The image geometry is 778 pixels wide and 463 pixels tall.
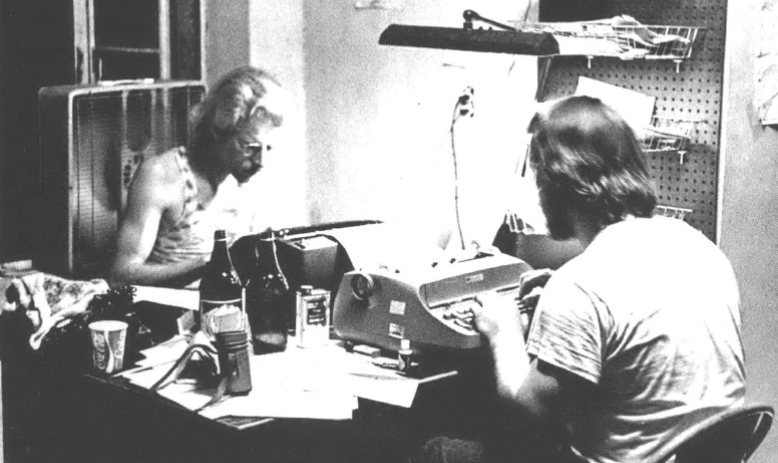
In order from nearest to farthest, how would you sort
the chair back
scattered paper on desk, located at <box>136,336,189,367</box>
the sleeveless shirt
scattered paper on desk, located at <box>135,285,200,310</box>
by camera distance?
the chair back → scattered paper on desk, located at <box>136,336,189,367</box> → scattered paper on desk, located at <box>135,285,200,310</box> → the sleeveless shirt

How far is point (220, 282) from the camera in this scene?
7.77 feet

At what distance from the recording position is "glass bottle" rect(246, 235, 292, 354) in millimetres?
2367

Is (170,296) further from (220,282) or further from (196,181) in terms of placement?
Result: (196,181)

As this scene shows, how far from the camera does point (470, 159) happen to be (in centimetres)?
368

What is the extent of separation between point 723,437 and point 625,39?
1671mm

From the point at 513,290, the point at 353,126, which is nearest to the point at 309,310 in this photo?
the point at 513,290

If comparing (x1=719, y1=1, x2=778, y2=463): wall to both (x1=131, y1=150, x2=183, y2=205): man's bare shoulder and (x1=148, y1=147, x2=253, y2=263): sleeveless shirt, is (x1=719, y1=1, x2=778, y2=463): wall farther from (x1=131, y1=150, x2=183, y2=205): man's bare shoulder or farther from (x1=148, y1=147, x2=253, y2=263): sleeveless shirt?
(x1=131, y1=150, x2=183, y2=205): man's bare shoulder

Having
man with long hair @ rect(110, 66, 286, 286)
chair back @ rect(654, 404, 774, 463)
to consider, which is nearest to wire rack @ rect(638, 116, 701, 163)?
man with long hair @ rect(110, 66, 286, 286)

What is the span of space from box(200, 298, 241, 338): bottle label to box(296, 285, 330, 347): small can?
0.20 m

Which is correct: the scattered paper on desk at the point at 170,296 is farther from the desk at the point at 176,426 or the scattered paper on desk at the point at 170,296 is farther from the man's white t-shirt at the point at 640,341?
the man's white t-shirt at the point at 640,341

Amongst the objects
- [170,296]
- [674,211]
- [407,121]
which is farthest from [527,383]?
[407,121]

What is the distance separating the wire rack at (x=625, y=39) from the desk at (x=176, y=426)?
1.25 meters

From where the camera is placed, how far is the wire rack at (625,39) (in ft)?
9.89

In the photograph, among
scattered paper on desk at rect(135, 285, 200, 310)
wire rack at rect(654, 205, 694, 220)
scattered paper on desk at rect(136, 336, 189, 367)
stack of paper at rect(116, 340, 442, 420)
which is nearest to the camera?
stack of paper at rect(116, 340, 442, 420)
